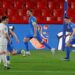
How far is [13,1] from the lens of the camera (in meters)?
25.1

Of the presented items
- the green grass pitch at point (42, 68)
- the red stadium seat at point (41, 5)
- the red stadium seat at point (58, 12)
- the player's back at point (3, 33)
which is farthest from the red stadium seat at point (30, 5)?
the player's back at point (3, 33)

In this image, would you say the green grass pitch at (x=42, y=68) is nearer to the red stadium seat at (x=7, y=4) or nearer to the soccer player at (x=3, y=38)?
the soccer player at (x=3, y=38)

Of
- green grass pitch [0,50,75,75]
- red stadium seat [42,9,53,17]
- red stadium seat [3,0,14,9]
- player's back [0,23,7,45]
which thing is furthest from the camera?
red stadium seat [3,0,14,9]

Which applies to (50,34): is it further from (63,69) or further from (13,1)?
(63,69)

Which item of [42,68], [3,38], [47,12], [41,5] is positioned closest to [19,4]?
[41,5]

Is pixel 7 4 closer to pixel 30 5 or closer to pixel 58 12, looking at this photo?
pixel 30 5

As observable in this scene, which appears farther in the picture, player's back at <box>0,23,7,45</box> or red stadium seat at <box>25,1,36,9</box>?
red stadium seat at <box>25,1,36,9</box>

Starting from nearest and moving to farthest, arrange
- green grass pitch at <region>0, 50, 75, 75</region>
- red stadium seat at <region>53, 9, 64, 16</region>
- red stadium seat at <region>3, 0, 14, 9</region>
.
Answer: green grass pitch at <region>0, 50, 75, 75</region>, red stadium seat at <region>53, 9, 64, 16</region>, red stadium seat at <region>3, 0, 14, 9</region>

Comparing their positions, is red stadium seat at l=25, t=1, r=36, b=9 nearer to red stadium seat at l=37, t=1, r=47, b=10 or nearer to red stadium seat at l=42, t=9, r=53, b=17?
red stadium seat at l=37, t=1, r=47, b=10

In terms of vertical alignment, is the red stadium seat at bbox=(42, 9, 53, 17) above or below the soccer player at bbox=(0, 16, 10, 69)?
above

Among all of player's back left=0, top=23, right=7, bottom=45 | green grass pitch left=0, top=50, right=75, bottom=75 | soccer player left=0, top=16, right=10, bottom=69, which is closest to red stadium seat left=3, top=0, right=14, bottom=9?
green grass pitch left=0, top=50, right=75, bottom=75

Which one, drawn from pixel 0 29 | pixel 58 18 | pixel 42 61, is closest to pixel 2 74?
pixel 0 29

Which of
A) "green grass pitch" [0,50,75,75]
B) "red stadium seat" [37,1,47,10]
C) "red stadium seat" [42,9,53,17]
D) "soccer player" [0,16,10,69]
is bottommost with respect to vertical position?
"green grass pitch" [0,50,75,75]

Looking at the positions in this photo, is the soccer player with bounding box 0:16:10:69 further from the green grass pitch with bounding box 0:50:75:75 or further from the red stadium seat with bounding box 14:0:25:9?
the red stadium seat with bounding box 14:0:25:9
